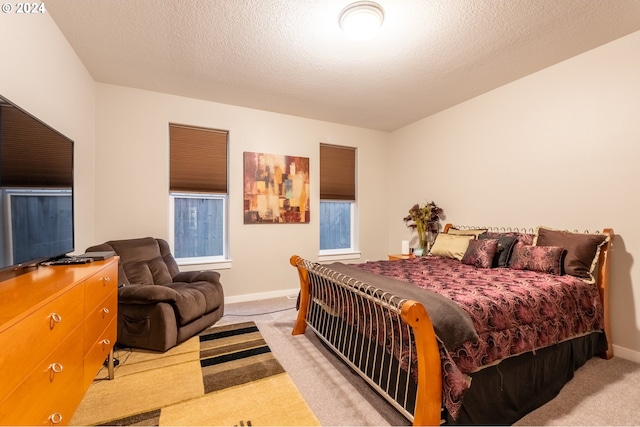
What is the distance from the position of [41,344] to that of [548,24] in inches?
144

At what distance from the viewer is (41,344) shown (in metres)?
1.05

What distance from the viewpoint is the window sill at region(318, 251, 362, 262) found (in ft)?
15.1

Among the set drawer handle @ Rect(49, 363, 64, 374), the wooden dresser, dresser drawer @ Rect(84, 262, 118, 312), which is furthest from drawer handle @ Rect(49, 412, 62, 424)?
dresser drawer @ Rect(84, 262, 118, 312)

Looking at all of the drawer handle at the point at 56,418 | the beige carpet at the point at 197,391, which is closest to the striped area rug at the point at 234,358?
the beige carpet at the point at 197,391

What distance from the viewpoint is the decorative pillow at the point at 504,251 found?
2.85 metres

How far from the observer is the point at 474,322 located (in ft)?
5.39

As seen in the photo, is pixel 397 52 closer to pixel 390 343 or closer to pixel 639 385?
pixel 390 343

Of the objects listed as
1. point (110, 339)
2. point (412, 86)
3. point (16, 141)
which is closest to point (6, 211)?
point (16, 141)

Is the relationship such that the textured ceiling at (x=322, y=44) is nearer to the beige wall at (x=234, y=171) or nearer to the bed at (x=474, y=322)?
the beige wall at (x=234, y=171)

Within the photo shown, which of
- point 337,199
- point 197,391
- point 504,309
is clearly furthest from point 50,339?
point 337,199

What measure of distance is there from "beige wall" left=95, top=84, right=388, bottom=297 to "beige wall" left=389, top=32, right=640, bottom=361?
1.31m

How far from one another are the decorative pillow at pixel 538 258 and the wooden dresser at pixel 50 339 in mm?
3296

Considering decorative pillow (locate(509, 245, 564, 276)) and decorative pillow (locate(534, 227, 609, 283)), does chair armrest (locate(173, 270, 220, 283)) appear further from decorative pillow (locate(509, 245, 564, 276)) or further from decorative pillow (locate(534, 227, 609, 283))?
decorative pillow (locate(534, 227, 609, 283))

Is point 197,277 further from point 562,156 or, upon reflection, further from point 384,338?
point 562,156
